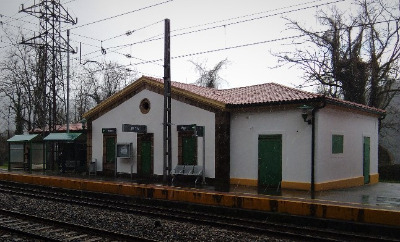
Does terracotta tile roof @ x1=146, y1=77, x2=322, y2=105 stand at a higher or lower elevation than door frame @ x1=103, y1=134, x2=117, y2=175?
higher

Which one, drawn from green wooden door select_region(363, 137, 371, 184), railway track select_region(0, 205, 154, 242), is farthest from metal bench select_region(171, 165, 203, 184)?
green wooden door select_region(363, 137, 371, 184)

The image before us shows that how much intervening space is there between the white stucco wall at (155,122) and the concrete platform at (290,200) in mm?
2748

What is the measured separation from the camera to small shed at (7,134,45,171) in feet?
79.3

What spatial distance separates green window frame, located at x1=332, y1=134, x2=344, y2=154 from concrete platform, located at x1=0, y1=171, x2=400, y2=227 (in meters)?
2.20

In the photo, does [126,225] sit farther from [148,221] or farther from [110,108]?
[110,108]

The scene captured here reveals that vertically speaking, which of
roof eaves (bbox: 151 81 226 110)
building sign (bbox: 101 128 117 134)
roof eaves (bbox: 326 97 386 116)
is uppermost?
roof eaves (bbox: 151 81 226 110)

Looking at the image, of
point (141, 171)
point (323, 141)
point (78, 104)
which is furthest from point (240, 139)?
point (78, 104)

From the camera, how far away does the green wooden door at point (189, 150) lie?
1808cm

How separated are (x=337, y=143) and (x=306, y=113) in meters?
2.68

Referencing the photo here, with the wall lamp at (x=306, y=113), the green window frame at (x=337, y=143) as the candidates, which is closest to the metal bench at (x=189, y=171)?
the wall lamp at (x=306, y=113)

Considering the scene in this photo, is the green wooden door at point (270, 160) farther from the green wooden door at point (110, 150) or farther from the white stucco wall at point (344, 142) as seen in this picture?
the green wooden door at point (110, 150)

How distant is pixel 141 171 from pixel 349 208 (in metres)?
11.9

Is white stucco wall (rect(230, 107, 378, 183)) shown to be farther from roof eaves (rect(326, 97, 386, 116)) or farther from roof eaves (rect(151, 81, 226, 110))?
→ roof eaves (rect(151, 81, 226, 110))

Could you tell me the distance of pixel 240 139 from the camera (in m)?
17.1
